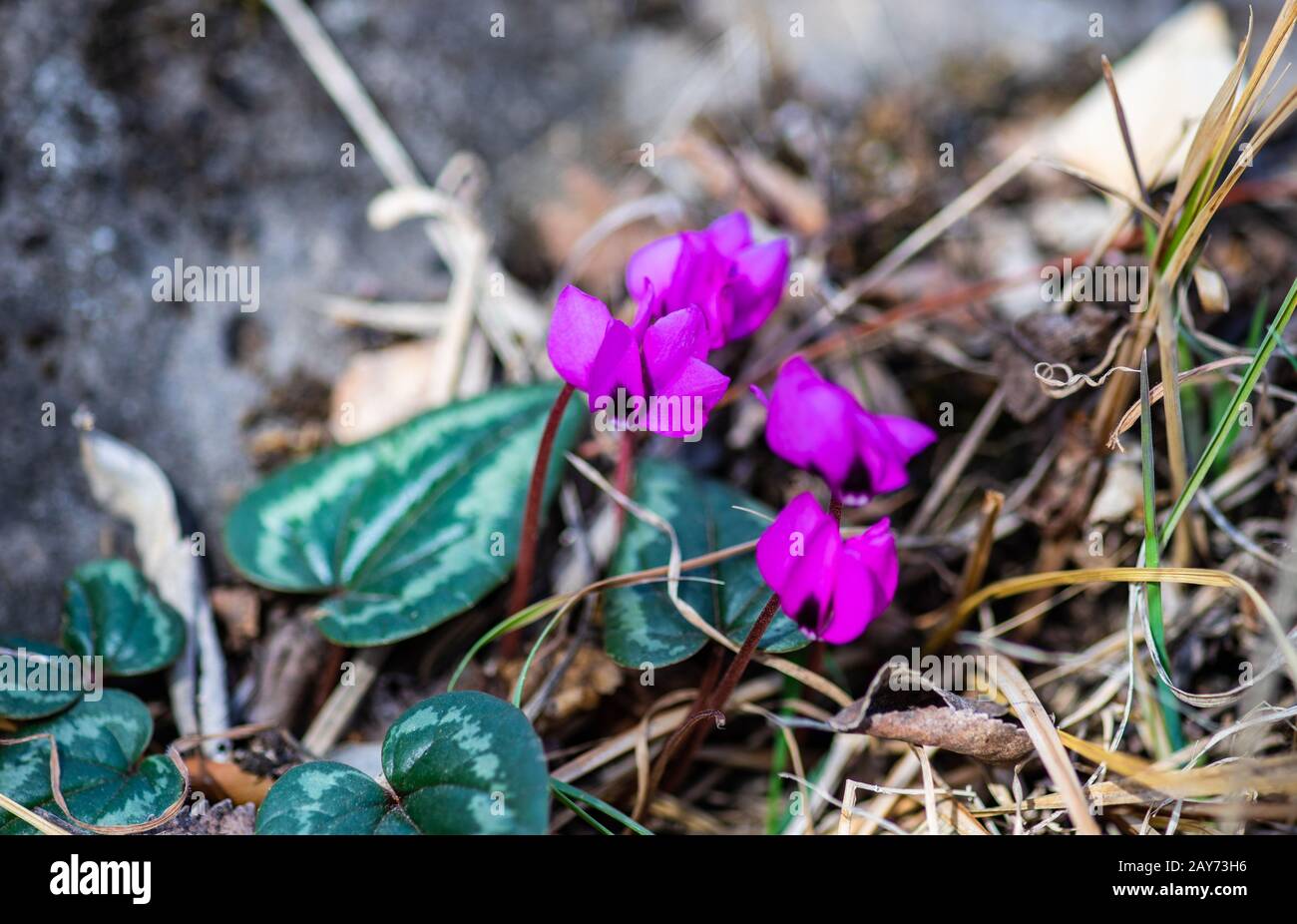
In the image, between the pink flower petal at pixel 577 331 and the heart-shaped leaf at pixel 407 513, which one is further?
the heart-shaped leaf at pixel 407 513

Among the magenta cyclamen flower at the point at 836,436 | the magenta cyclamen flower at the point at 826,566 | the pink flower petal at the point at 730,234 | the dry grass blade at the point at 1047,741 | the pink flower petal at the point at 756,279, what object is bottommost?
the dry grass blade at the point at 1047,741

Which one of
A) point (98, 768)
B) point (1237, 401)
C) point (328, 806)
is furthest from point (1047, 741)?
point (98, 768)

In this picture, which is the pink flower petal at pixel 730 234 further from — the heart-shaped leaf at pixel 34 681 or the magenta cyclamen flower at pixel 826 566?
the heart-shaped leaf at pixel 34 681

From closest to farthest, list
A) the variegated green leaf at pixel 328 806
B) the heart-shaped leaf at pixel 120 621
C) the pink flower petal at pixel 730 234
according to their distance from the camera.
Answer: the variegated green leaf at pixel 328 806 < the pink flower petal at pixel 730 234 < the heart-shaped leaf at pixel 120 621

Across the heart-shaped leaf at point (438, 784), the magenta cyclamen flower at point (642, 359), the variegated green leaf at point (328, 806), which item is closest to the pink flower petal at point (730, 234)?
the magenta cyclamen flower at point (642, 359)

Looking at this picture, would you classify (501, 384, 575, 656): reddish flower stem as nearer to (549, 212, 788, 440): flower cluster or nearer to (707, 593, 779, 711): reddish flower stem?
(549, 212, 788, 440): flower cluster

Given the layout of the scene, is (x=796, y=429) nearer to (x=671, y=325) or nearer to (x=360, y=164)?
(x=671, y=325)
